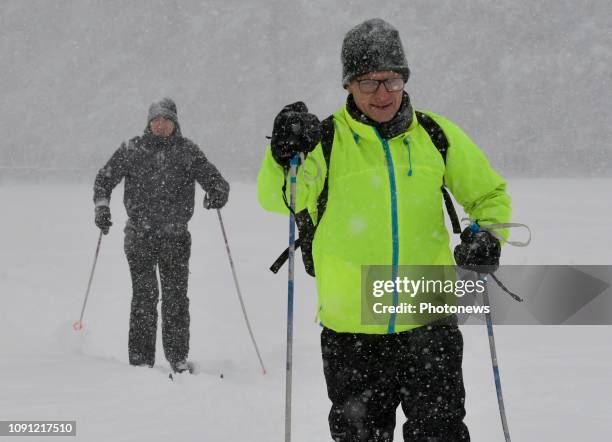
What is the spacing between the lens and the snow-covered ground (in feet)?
13.4

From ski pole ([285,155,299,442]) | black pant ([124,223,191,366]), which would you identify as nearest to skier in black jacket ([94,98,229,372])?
black pant ([124,223,191,366])

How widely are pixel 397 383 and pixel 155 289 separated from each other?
3.11 metres

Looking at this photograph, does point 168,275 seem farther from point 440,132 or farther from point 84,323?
point 440,132

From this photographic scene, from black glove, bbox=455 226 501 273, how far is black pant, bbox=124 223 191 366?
10.0 feet

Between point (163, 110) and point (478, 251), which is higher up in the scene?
point (163, 110)

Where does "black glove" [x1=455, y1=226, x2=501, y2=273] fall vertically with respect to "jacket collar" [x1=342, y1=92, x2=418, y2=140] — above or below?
below

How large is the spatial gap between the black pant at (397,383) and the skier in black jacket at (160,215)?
289 cm

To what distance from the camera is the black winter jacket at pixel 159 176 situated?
5.39m

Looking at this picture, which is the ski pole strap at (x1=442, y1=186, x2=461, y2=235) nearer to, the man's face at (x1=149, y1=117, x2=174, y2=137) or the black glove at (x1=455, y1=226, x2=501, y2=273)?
the black glove at (x1=455, y1=226, x2=501, y2=273)

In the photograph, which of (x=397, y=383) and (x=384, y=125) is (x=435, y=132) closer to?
(x=384, y=125)

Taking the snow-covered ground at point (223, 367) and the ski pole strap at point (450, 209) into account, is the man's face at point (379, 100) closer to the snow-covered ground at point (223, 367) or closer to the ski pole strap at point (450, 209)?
the ski pole strap at point (450, 209)

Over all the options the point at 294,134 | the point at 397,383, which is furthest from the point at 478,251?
the point at 294,134

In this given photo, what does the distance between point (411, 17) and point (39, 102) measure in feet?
129

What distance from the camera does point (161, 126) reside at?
5.43 metres
